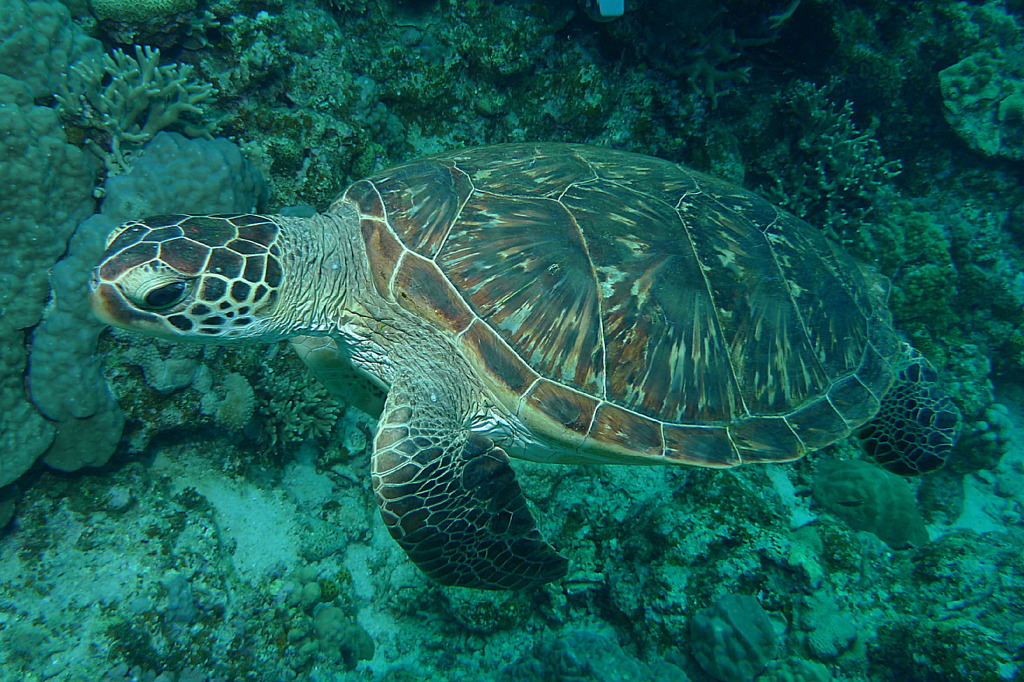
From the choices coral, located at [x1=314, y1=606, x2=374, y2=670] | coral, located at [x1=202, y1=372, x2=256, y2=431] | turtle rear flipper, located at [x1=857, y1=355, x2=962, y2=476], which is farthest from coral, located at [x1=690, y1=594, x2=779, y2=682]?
coral, located at [x1=202, y1=372, x2=256, y2=431]

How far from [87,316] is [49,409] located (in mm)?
549

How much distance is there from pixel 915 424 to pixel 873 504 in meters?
0.83

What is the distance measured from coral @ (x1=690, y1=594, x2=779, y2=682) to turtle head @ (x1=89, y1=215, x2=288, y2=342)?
2.98m

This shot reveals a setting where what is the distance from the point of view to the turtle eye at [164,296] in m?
1.90

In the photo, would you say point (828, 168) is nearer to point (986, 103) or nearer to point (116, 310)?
point (986, 103)

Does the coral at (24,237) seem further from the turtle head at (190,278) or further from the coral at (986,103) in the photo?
the coral at (986,103)

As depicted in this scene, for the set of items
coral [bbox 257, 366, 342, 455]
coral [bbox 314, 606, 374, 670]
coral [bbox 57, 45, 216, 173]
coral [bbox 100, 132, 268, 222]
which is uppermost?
coral [bbox 57, 45, 216, 173]

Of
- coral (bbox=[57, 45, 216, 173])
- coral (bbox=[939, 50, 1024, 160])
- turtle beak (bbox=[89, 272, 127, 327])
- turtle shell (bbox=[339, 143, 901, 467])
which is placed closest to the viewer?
turtle beak (bbox=[89, 272, 127, 327])

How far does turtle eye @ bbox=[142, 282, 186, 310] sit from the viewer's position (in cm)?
190

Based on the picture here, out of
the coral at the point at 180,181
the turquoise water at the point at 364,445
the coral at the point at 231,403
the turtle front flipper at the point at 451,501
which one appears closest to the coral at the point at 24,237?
the turquoise water at the point at 364,445

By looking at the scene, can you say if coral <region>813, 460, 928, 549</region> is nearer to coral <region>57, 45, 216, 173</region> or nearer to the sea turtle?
the sea turtle

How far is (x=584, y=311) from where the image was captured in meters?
Result: 2.24

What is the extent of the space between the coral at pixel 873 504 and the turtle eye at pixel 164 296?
4.43 m

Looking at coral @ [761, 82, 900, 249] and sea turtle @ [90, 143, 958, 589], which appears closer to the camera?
sea turtle @ [90, 143, 958, 589]
